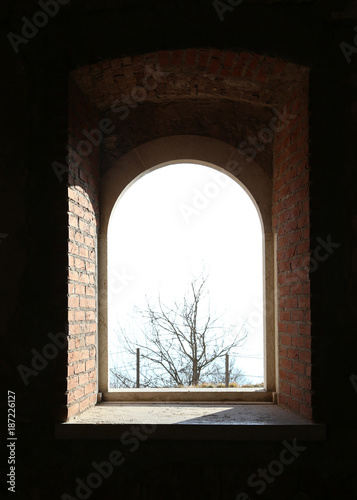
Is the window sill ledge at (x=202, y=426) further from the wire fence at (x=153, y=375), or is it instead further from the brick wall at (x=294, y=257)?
the wire fence at (x=153, y=375)

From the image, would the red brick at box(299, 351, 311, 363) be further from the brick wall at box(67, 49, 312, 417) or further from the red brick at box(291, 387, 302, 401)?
the red brick at box(291, 387, 302, 401)

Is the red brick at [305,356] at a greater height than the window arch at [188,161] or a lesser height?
lesser

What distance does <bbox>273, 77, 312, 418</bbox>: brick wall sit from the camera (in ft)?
9.02

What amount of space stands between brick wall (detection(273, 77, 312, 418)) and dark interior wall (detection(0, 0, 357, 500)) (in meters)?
0.08

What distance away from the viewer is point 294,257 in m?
2.95

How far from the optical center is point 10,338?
2.69m

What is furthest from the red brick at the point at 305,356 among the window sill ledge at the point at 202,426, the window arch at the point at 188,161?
the window arch at the point at 188,161

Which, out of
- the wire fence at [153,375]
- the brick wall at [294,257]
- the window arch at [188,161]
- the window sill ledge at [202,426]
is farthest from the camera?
the wire fence at [153,375]

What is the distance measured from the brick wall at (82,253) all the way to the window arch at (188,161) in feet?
0.40

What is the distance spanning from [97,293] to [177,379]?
7949 millimetres

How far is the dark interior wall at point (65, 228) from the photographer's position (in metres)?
2.62

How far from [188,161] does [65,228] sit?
122 centimetres

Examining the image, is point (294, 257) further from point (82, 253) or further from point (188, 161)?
point (82, 253)

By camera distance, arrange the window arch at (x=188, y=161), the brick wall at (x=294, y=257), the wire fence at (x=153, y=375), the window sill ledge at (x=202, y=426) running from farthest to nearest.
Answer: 1. the wire fence at (x=153, y=375)
2. the window arch at (x=188, y=161)
3. the brick wall at (x=294, y=257)
4. the window sill ledge at (x=202, y=426)
